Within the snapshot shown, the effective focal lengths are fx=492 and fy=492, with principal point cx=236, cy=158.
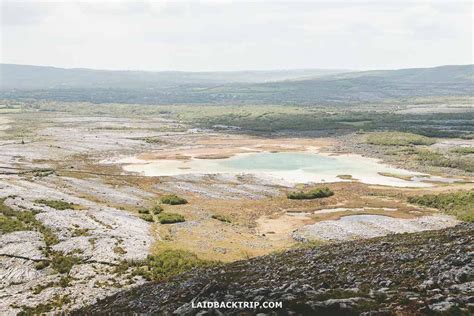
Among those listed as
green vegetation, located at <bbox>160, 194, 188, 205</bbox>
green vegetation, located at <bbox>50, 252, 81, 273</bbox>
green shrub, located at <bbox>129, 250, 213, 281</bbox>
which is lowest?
green vegetation, located at <bbox>160, 194, 188, 205</bbox>

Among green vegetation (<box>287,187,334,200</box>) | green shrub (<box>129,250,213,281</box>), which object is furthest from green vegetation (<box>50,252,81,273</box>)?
green vegetation (<box>287,187,334,200</box>)

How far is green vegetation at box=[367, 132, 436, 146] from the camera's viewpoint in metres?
168

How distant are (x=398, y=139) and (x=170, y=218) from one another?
121976 mm

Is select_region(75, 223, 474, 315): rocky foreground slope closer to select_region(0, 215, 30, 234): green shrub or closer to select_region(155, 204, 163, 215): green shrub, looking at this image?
select_region(0, 215, 30, 234): green shrub

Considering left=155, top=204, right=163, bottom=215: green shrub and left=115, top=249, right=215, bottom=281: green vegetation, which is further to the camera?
left=155, top=204, right=163, bottom=215: green shrub

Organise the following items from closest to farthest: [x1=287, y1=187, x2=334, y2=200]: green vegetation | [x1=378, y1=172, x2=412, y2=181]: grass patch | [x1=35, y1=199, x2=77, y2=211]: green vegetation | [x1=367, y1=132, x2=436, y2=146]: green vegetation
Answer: [x1=35, y1=199, x2=77, y2=211]: green vegetation
[x1=287, y1=187, x2=334, y2=200]: green vegetation
[x1=378, y1=172, x2=412, y2=181]: grass patch
[x1=367, y1=132, x2=436, y2=146]: green vegetation

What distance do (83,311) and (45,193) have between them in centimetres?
5282

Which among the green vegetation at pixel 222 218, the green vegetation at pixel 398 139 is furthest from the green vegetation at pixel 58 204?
the green vegetation at pixel 398 139

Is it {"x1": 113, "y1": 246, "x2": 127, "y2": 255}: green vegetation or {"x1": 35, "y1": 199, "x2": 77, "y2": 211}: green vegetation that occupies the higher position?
{"x1": 35, "y1": 199, "x2": 77, "y2": 211}: green vegetation

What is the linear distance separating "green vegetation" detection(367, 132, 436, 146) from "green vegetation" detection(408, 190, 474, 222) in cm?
8077

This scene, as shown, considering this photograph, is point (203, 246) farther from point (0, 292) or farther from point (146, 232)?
point (0, 292)

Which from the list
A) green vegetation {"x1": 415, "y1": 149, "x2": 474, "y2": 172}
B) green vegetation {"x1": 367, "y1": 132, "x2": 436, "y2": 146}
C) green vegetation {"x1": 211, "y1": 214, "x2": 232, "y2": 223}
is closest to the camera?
green vegetation {"x1": 211, "y1": 214, "x2": 232, "y2": 223}

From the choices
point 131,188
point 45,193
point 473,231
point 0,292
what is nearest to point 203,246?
point 0,292

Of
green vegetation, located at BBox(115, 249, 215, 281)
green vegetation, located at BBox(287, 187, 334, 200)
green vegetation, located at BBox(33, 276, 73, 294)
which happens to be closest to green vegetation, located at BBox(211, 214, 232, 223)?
green vegetation, located at BBox(287, 187, 334, 200)
